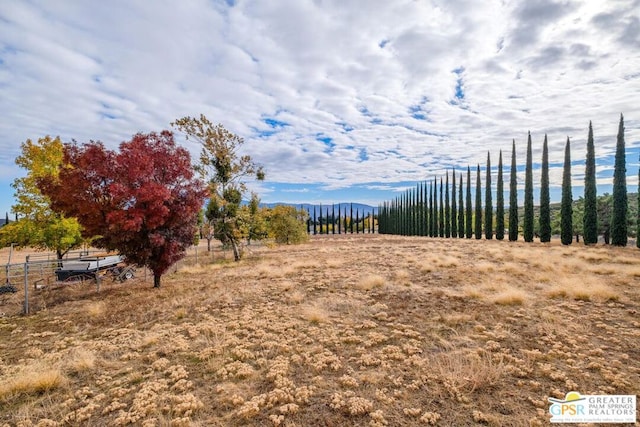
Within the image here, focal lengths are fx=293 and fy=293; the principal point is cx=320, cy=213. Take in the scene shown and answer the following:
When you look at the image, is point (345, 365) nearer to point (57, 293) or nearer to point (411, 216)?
point (57, 293)

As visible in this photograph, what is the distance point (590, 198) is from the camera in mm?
25781

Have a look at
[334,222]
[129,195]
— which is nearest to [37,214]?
[129,195]

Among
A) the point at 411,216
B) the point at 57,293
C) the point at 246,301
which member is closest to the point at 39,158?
the point at 57,293

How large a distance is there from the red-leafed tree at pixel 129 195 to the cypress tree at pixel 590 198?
105 ft

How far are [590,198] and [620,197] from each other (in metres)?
1.94

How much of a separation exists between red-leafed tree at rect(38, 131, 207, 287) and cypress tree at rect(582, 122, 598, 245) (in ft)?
105

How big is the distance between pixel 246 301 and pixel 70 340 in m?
4.41

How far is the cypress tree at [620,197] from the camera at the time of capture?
23.4 m

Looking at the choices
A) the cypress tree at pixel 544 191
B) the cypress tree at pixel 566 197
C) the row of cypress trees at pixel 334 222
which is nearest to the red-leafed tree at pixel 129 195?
the cypress tree at pixel 566 197

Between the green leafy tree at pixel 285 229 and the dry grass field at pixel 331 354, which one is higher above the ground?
the green leafy tree at pixel 285 229

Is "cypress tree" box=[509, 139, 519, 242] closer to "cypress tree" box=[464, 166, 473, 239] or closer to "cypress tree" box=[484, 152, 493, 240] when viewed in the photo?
"cypress tree" box=[484, 152, 493, 240]

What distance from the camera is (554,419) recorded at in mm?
3762

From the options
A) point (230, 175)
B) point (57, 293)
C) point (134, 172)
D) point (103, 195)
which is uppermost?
point (230, 175)

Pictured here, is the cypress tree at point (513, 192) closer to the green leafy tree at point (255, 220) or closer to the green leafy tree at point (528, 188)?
the green leafy tree at point (528, 188)
